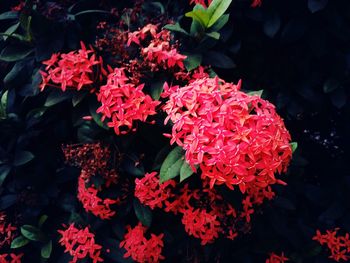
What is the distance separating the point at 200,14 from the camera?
196cm

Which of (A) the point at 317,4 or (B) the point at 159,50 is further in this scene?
(A) the point at 317,4

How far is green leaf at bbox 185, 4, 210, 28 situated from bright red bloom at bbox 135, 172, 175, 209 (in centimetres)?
71

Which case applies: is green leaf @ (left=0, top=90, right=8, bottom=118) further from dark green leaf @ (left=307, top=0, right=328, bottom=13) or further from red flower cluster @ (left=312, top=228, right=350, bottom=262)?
red flower cluster @ (left=312, top=228, right=350, bottom=262)

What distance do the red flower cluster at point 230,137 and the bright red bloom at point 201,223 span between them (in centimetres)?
40

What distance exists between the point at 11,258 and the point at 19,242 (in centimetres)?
24

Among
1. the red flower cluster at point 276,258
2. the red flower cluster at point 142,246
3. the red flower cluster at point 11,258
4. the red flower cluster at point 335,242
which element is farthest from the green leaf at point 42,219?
the red flower cluster at point 335,242

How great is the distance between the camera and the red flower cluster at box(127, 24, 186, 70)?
1.89m

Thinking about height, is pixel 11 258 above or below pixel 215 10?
below

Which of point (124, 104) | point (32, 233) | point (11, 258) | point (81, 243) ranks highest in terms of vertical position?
point (124, 104)

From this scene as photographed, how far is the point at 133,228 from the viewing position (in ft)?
7.54

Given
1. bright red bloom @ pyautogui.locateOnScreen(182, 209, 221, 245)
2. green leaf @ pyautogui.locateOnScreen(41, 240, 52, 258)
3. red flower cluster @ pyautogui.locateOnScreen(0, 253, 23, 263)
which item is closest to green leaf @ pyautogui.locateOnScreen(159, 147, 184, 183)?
bright red bloom @ pyautogui.locateOnScreen(182, 209, 221, 245)

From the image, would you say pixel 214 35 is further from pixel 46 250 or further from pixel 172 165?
pixel 46 250

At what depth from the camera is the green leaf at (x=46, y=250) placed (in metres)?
2.40

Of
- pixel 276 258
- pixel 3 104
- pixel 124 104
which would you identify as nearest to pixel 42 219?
pixel 3 104
